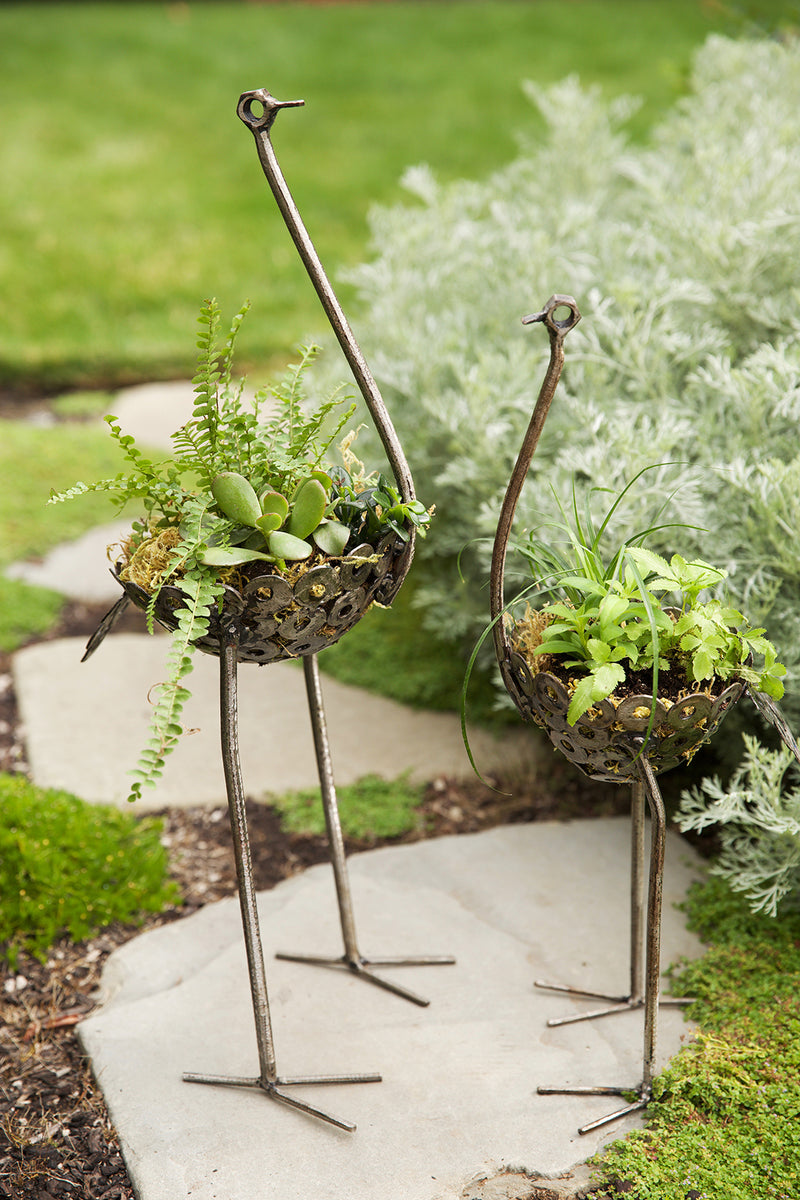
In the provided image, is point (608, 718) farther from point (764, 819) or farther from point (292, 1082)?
point (292, 1082)

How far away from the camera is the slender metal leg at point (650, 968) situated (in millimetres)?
1896

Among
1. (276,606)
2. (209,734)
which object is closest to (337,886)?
(276,606)

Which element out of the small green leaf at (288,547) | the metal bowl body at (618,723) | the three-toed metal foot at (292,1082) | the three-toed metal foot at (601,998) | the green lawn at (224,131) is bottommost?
the three-toed metal foot at (292,1082)

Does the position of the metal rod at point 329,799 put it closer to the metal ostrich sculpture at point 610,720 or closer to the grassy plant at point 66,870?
the metal ostrich sculpture at point 610,720

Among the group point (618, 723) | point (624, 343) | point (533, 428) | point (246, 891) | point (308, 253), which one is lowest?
point (246, 891)

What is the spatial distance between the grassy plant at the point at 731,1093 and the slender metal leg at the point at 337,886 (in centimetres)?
59

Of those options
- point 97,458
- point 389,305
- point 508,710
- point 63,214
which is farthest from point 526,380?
point 63,214

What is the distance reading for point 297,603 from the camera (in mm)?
1851

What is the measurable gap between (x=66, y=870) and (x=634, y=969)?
60.9 inches

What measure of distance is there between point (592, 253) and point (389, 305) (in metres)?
0.76

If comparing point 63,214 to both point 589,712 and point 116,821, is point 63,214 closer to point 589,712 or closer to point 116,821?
point 116,821

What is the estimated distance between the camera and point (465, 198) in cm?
452

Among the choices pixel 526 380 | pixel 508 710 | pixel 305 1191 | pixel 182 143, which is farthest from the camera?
pixel 182 143

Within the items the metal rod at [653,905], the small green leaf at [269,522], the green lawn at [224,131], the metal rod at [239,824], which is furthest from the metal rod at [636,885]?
the green lawn at [224,131]
